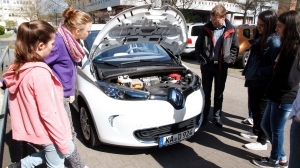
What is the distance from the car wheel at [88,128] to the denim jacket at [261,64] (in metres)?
2.20

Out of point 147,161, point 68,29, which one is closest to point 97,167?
point 147,161

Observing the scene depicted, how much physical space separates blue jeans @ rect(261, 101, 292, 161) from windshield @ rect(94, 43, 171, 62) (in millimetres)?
1852

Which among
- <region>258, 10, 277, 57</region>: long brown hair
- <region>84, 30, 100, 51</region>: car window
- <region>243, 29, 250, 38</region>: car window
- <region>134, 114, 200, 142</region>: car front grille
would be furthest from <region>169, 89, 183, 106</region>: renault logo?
<region>243, 29, 250, 38</region>: car window

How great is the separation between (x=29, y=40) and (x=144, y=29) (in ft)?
6.99

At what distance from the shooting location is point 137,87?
3.33 m

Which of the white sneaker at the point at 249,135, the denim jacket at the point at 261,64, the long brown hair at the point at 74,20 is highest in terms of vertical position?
the long brown hair at the point at 74,20

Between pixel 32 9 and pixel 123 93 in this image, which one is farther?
pixel 32 9

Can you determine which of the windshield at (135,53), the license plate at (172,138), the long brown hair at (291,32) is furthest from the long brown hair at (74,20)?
the long brown hair at (291,32)

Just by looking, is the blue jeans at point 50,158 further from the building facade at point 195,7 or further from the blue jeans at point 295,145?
the building facade at point 195,7

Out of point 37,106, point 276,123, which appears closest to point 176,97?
point 276,123

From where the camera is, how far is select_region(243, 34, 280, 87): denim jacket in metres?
2.87

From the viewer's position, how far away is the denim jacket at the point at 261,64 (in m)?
2.87

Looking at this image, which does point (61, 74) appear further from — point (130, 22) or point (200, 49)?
point (200, 49)

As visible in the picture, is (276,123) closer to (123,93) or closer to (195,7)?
(123,93)
